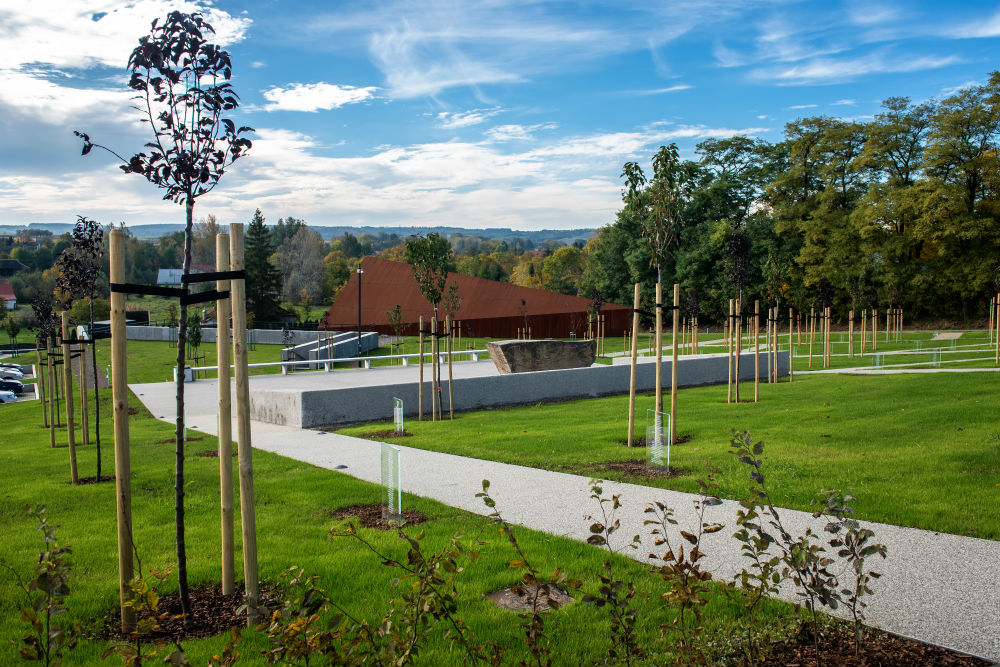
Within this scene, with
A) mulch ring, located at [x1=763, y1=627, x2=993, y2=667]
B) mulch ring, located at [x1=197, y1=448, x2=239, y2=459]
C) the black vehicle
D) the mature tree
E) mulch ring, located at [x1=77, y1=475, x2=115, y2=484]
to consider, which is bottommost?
the black vehicle

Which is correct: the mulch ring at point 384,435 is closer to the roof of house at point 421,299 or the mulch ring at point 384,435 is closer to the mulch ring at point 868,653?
the mulch ring at point 868,653

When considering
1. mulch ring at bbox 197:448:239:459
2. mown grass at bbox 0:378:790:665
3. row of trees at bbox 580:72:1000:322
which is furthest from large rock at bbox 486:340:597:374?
row of trees at bbox 580:72:1000:322

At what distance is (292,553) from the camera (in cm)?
498

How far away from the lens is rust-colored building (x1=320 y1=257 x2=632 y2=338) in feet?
139

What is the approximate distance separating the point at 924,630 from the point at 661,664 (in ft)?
5.01

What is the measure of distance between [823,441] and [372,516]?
593cm

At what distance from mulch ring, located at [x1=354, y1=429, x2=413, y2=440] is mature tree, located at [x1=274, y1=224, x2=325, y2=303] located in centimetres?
7194

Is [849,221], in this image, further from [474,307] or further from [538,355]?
[538,355]

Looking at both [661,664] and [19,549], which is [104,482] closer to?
[19,549]

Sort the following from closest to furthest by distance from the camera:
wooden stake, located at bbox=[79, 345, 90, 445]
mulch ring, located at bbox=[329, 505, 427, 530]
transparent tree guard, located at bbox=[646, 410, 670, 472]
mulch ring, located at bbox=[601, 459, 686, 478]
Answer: mulch ring, located at bbox=[329, 505, 427, 530] < transparent tree guard, located at bbox=[646, 410, 670, 472] < mulch ring, located at bbox=[601, 459, 686, 478] < wooden stake, located at bbox=[79, 345, 90, 445]

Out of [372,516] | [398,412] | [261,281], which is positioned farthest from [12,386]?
[372,516]

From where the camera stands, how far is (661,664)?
→ 336 cm

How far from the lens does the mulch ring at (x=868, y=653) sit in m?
3.38

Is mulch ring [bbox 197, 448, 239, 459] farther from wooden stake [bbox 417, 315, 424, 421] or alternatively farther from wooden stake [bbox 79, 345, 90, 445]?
wooden stake [bbox 417, 315, 424, 421]
